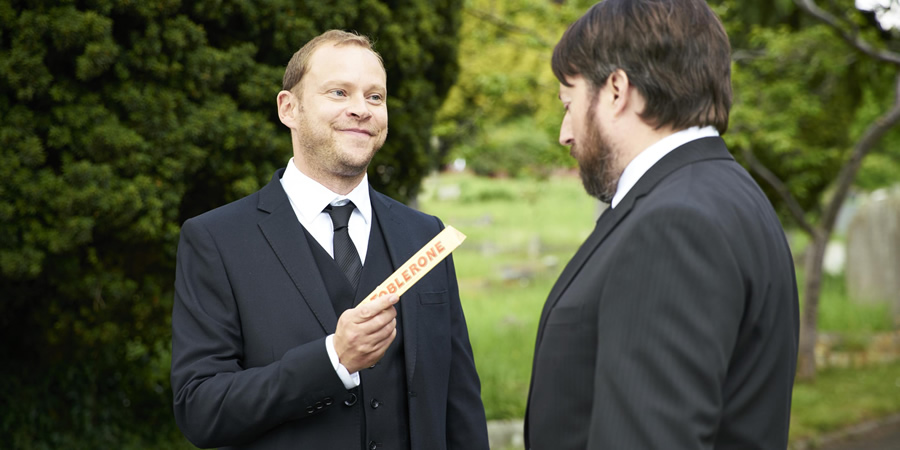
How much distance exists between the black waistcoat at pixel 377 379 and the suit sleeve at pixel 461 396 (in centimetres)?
29

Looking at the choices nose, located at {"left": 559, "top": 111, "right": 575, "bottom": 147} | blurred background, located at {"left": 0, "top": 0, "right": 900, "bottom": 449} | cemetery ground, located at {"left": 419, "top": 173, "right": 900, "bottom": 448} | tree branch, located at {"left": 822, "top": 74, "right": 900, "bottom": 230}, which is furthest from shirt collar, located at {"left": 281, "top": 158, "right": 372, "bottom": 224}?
tree branch, located at {"left": 822, "top": 74, "right": 900, "bottom": 230}

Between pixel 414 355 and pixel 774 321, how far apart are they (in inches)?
46.8

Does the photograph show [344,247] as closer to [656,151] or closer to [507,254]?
[656,151]

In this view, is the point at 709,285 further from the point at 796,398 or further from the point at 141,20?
the point at 796,398

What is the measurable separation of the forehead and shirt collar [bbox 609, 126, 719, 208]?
1.11 metres

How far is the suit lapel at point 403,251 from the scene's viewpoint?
8.15 feet

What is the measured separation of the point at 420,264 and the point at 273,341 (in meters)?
0.62

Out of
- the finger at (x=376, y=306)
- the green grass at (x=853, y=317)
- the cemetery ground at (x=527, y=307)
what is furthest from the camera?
the green grass at (x=853, y=317)

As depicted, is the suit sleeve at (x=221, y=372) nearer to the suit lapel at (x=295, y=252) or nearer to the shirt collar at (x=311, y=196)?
the suit lapel at (x=295, y=252)

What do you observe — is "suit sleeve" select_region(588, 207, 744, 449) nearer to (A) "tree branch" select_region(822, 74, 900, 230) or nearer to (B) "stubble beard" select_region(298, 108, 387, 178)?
(B) "stubble beard" select_region(298, 108, 387, 178)

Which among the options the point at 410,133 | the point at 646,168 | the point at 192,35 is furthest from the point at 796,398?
the point at 646,168

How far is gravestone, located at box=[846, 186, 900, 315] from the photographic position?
12094 millimetres

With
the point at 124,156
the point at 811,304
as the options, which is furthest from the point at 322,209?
the point at 811,304

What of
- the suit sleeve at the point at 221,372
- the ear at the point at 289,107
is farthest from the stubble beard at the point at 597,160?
the ear at the point at 289,107
